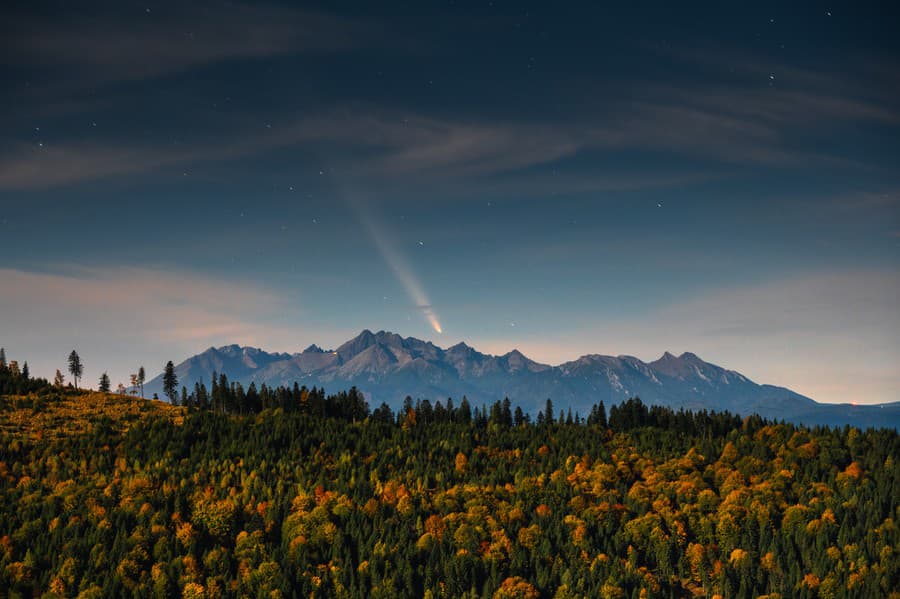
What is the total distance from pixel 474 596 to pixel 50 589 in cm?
11092

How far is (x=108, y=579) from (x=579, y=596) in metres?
127

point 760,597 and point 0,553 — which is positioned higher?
point 0,553

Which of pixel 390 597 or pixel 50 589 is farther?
pixel 390 597

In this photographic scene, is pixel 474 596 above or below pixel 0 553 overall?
below

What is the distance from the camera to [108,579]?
193 metres

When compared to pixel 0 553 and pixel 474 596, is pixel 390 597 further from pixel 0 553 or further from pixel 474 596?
pixel 0 553

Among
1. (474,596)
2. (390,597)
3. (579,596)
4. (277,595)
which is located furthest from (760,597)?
(277,595)

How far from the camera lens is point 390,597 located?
199875mm

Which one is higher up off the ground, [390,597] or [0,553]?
[0,553]

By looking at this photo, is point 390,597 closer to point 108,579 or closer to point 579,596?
point 579,596

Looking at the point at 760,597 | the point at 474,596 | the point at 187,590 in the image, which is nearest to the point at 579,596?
the point at 474,596

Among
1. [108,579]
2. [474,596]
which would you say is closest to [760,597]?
[474,596]

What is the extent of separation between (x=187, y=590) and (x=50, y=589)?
33789 millimetres

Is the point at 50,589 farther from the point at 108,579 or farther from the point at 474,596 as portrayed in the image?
the point at 474,596
